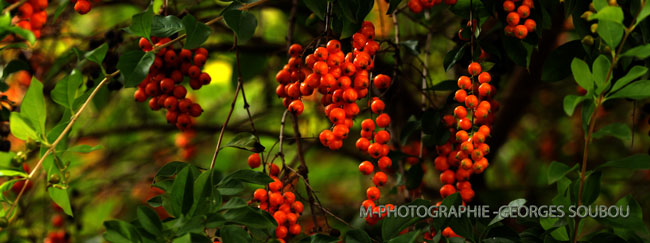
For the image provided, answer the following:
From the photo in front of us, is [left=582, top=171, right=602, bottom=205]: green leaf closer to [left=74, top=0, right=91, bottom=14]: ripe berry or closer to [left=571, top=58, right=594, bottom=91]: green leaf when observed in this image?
[left=571, top=58, right=594, bottom=91]: green leaf

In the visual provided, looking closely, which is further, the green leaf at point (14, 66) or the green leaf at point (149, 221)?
the green leaf at point (14, 66)

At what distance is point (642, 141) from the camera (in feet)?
9.31

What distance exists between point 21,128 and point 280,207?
459mm

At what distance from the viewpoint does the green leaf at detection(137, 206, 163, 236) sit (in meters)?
0.87

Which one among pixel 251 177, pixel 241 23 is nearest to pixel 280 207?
pixel 251 177

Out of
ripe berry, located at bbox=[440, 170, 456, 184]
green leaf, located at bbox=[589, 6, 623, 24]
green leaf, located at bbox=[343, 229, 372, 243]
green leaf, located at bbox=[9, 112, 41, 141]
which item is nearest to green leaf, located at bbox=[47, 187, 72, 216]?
green leaf, located at bbox=[9, 112, 41, 141]

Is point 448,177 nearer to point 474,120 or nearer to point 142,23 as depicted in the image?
point 474,120

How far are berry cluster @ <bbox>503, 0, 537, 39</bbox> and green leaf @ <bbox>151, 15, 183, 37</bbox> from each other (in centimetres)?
57

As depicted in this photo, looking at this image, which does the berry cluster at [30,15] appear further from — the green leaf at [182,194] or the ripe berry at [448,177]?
the ripe berry at [448,177]

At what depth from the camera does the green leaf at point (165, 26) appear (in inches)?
42.6

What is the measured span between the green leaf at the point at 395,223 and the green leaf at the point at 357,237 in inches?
1.0

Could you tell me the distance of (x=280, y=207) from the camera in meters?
1.08

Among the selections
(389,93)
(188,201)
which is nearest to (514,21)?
(389,93)

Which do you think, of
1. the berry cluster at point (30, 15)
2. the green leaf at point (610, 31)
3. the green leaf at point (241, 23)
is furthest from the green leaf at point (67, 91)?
the green leaf at point (610, 31)
